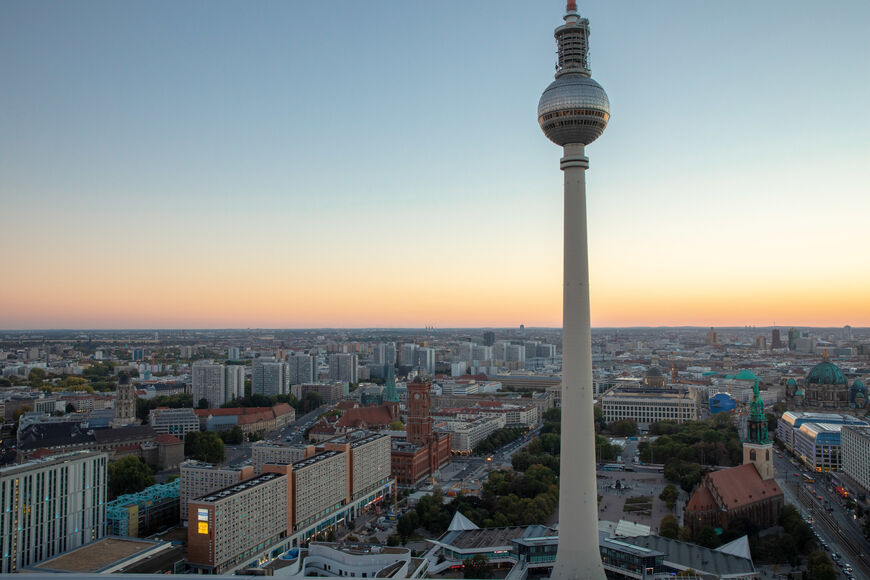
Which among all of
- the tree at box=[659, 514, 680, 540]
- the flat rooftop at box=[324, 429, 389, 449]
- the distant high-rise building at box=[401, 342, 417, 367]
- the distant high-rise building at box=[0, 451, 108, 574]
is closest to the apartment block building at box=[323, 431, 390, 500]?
the flat rooftop at box=[324, 429, 389, 449]

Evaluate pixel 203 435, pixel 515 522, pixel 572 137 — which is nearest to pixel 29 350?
pixel 203 435

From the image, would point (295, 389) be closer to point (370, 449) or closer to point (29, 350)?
point (370, 449)

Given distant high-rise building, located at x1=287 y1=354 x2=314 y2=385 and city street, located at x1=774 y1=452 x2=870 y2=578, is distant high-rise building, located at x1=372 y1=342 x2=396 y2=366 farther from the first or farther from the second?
city street, located at x1=774 y1=452 x2=870 y2=578

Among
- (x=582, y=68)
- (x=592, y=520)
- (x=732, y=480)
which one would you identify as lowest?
(x=732, y=480)

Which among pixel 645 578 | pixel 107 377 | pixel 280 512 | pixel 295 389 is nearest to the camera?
pixel 645 578

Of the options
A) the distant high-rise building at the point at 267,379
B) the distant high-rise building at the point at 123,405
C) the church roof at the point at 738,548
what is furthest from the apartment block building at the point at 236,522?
the distant high-rise building at the point at 267,379

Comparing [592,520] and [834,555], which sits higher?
[592,520]
